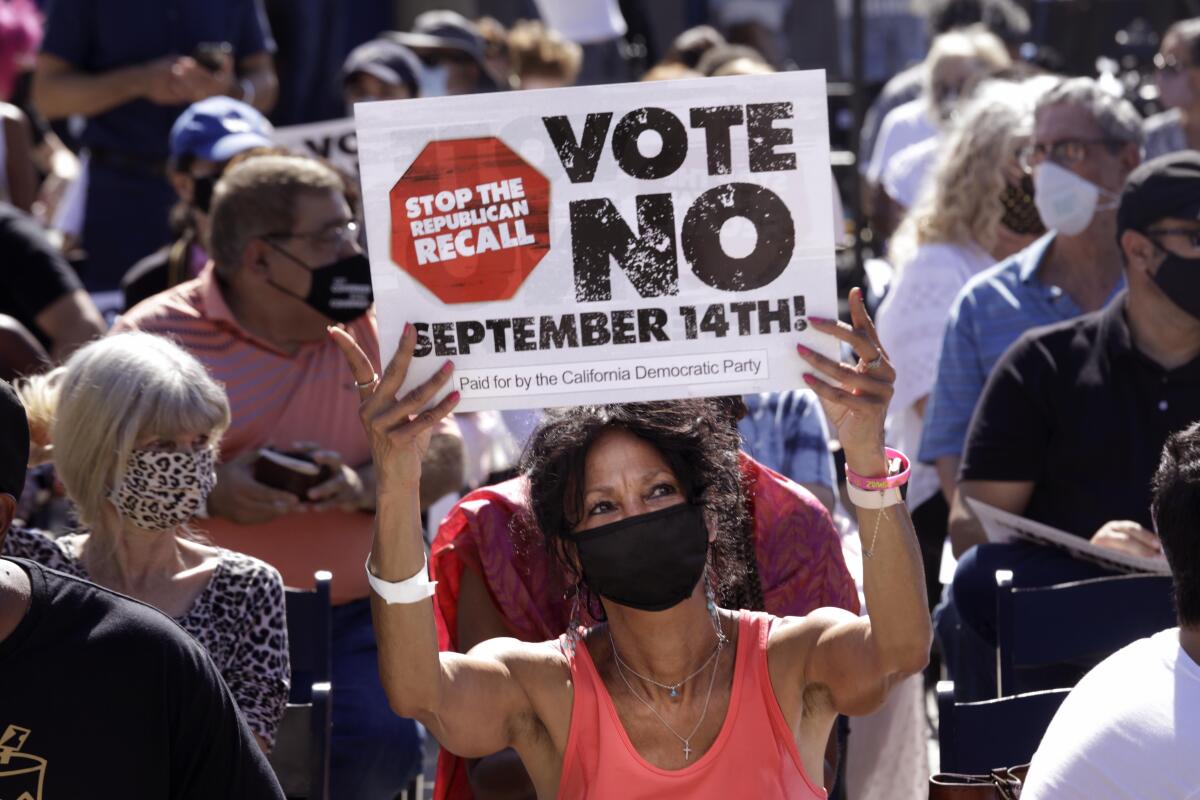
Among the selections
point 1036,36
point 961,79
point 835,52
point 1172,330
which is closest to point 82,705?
point 1172,330

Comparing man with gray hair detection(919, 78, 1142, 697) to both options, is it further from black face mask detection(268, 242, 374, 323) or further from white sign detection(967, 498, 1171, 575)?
black face mask detection(268, 242, 374, 323)

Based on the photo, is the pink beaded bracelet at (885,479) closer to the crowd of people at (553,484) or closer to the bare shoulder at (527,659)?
the crowd of people at (553,484)

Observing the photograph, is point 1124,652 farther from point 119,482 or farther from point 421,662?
point 119,482

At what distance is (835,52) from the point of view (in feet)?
42.2

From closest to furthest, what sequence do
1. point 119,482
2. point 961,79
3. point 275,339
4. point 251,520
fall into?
point 119,482 → point 251,520 → point 275,339 → point 961,79

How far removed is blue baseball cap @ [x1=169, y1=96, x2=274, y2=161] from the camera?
5770 millimetres

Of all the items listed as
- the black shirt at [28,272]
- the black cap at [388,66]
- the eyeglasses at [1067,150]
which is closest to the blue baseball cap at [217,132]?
the black shirt at [28,272]

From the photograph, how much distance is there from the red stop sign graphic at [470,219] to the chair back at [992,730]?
49.4 inches

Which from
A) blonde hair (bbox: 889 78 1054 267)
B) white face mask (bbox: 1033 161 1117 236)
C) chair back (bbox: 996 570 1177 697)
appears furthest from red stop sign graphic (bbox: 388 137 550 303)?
blonde hair (bbox: 889 78 1054 267)

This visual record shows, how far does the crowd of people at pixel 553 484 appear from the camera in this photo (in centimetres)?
263

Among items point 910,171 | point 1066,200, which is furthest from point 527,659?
point 910,171

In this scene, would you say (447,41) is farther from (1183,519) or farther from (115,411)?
(1183,519)

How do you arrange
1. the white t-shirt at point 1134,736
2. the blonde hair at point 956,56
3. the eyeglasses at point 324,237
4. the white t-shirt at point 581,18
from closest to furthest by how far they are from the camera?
the white t-shirt at point 1134,736
the eyeglasses at point 324,237
the blonde hair at point 956,56
the white t-shirt at point 581,18

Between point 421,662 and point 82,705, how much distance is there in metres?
0.56
